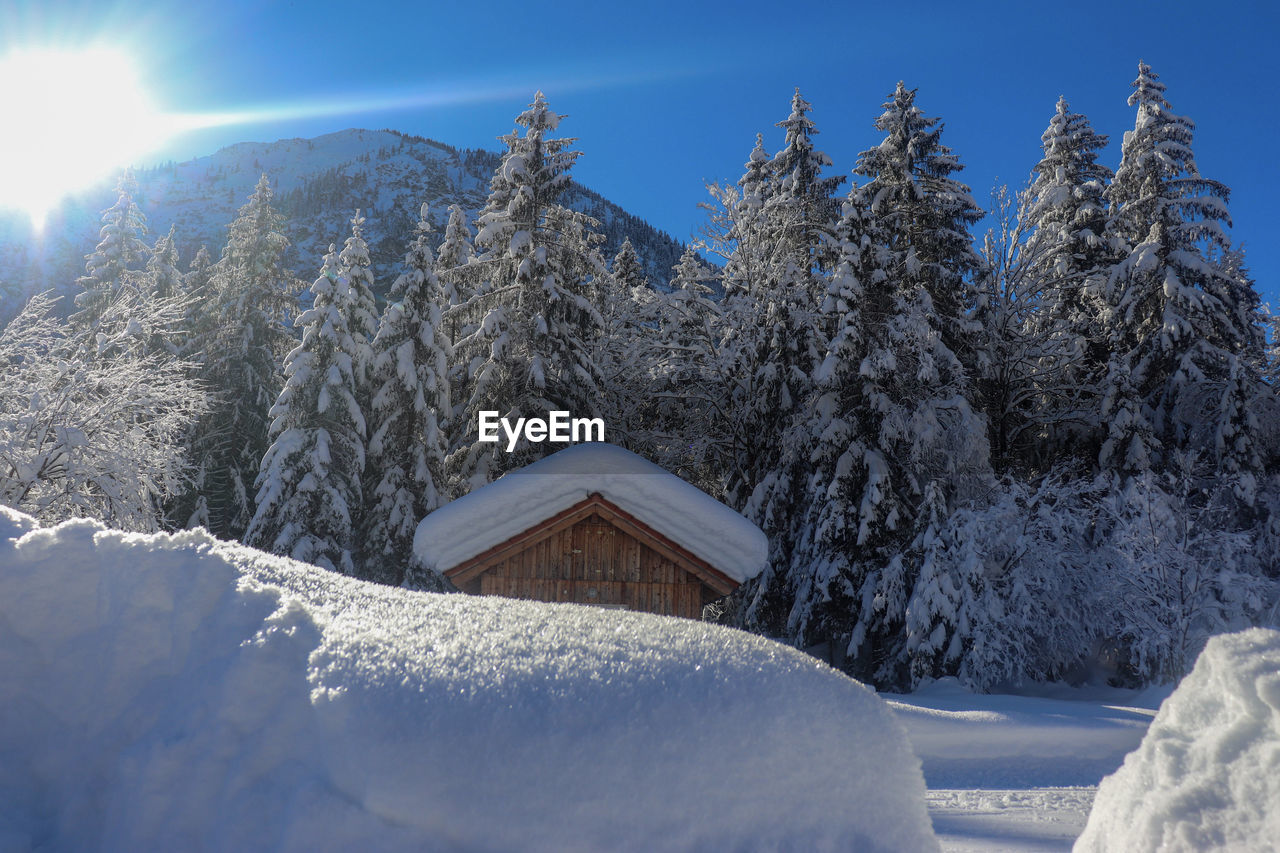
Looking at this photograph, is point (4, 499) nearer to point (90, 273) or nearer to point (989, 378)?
point (90, 273)

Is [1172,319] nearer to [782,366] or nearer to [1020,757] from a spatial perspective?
[782,366]

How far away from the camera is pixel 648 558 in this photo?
11531 mm

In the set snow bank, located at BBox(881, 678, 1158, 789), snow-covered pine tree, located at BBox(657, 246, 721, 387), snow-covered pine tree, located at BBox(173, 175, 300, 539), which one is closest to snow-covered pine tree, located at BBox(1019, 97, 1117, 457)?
snow-covered pine tree, located at BBox(657, 246, 721, 387)

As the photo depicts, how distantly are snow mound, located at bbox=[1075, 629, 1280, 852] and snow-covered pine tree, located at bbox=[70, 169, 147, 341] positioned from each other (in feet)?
97.1

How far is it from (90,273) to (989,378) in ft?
98.9

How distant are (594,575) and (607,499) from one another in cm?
145

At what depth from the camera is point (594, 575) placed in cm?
1146

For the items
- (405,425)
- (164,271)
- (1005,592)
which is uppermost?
(164,271)

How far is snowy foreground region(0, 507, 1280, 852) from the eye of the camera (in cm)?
169

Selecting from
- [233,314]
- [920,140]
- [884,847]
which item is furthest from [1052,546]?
[233,314]

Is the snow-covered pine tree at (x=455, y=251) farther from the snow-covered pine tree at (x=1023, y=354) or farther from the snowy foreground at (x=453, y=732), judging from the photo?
the snowy foreground at (x=453, y=732)

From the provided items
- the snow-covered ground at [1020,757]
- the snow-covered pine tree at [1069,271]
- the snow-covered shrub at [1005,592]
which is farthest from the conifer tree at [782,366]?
the snow-covered ground at [1020,757]

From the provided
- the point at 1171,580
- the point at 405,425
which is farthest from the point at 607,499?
the point at 405,425

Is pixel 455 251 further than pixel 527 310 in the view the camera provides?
Yes
